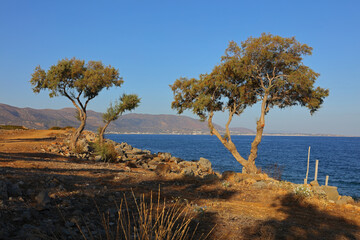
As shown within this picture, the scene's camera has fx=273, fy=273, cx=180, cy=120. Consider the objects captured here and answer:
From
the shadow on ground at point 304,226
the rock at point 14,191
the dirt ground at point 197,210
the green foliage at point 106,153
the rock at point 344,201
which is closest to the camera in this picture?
the dirt ground at point 197,210

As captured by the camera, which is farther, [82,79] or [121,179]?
[82,79]

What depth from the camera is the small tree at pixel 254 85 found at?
2166cm

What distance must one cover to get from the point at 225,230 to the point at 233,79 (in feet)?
63.4

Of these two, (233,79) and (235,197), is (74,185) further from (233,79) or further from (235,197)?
(233,79)

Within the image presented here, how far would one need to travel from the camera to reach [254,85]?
24344mm

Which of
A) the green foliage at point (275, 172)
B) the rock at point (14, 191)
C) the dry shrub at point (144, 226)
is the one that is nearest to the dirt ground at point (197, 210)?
the rock at point (14, 191)

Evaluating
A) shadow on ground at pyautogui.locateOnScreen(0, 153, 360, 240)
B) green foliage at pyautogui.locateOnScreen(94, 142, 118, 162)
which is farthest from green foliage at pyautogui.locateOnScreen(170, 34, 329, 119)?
shadow on ground at pyautogui.locateOnScreen(0, 153, 360, 240)

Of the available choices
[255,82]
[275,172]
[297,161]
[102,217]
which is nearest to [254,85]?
[255,82]

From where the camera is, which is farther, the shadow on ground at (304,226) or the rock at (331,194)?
the rock at (331,194)

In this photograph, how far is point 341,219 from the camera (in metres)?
8.22

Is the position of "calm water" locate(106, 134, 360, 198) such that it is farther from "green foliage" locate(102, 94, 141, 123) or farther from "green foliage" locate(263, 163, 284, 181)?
"green foliage" locate(102, 94, 141, 123)

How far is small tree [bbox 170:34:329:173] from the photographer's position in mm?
21656

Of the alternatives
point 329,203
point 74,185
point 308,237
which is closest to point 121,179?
point 74,185

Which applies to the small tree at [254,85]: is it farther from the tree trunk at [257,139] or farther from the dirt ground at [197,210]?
the dirt ground at [197,210]
